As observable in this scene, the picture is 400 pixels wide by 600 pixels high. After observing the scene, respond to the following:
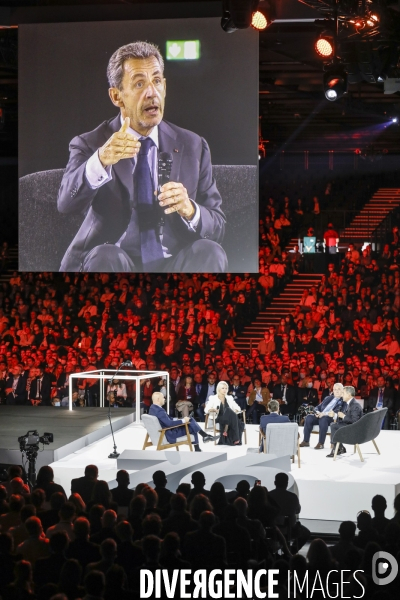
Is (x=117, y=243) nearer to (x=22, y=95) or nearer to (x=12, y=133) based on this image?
(x=22, y=95)


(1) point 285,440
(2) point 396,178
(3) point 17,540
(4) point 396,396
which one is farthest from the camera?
(2) point 396,178

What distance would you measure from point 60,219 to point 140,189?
4.08ft

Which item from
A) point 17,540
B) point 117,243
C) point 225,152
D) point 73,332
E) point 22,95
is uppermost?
point 22,95

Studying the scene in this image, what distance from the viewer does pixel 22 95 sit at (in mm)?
12406

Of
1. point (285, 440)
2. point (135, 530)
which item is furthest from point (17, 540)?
point (285, 440)

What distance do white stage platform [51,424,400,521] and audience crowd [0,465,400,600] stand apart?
7.32 ft

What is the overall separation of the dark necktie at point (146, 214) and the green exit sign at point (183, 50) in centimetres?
123

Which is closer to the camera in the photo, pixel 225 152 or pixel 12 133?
pixel 225 152

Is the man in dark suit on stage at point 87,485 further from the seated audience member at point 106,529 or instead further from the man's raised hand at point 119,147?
the man's raised hand at point 119,147

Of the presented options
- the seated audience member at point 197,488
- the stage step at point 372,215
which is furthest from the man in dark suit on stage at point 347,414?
the stage step at point 372,215

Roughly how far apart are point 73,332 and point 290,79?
6.52 meters

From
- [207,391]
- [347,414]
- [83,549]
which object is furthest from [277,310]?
[83,549]

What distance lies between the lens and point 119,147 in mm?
12117

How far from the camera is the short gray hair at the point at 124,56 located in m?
12.1
